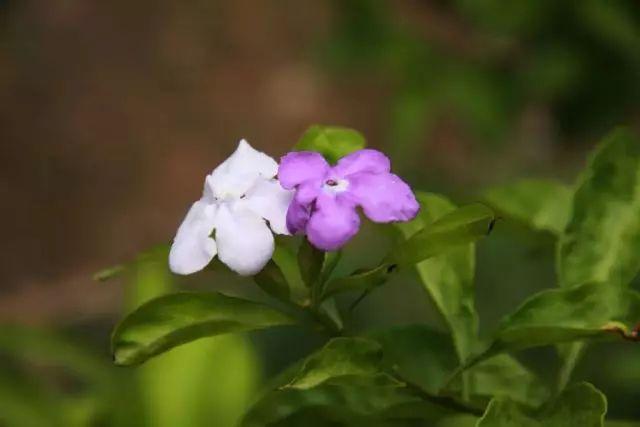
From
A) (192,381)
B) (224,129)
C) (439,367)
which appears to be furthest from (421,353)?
(224,129)

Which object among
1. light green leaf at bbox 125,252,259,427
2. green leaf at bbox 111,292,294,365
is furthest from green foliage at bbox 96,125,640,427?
light green leaf at bbox 125,252,259,427

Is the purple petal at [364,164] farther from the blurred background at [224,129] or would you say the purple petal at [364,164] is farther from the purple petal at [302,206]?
the blurred background at [224,129]

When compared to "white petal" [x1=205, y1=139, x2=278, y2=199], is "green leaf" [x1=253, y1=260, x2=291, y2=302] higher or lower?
lower

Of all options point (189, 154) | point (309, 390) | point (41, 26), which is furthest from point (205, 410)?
point (41, 26)

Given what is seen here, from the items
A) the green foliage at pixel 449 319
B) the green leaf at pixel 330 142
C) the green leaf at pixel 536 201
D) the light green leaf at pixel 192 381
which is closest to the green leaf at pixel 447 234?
the green foliage at pixel 449 319

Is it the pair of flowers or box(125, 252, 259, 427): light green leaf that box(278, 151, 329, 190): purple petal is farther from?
box(125, 252, 259, 427): light green leaf

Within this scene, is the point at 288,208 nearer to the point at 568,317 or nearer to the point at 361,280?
the point at 361,280

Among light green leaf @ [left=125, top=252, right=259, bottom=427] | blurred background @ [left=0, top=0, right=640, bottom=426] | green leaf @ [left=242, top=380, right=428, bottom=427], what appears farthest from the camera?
blurred background @ [left=0, top=0, right=640, bottom=426]
